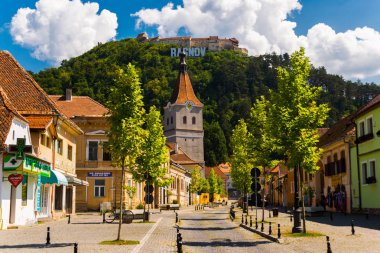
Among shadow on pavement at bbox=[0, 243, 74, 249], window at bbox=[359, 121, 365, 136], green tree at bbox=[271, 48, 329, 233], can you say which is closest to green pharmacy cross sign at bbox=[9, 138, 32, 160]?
shadow on pavement at bbox=[0, 243, 74, 249]

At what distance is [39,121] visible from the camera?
104 feet

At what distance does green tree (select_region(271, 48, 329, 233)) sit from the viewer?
2217 cm

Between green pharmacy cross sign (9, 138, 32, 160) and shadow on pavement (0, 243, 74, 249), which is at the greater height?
green pharmacy cross sign (9, 138, 32, 160)

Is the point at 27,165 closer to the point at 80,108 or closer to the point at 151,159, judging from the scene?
the point at 151,159

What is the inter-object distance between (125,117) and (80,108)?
32.4m

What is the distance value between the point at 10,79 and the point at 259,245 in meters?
22.9

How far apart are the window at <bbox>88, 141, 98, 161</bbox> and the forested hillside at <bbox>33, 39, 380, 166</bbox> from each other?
7354 centimetres

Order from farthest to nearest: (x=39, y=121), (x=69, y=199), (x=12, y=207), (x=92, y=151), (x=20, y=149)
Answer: (x=92, y=151), (x=69, y=199), (x=39, y=121), (x=12, y=207), (x=20, y=149)

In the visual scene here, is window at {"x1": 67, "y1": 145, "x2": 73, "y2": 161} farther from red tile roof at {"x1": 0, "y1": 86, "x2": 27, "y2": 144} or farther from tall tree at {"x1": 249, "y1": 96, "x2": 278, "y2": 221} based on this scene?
tall tree at {"x1": 249, "y1": 96, "x2": 278, "y2": 221}

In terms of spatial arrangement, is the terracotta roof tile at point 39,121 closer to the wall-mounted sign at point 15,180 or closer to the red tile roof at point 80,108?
the wall-mounted sign at point 15,180

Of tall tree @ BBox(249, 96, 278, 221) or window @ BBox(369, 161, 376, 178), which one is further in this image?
window @ BBox(369, 161, 376, 178)

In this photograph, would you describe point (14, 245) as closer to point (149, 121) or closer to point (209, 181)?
point (149, 121)

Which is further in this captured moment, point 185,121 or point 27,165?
point 185,121

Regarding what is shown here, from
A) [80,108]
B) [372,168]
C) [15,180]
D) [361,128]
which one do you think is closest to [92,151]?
[80,108]
